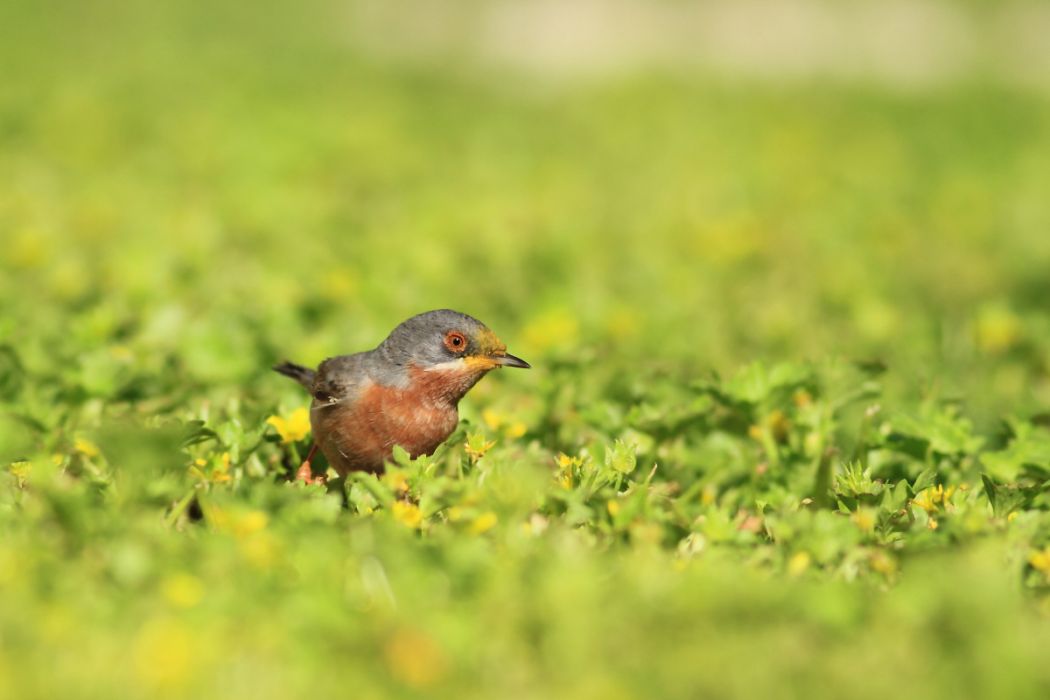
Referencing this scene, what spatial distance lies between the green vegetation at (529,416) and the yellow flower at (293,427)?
0.06m

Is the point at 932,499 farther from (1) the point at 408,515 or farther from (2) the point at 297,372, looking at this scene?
(2) the point at 297,372

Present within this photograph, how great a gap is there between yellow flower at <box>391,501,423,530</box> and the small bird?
0.64 metres

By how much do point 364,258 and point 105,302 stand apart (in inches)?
88.2

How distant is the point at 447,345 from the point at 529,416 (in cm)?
70

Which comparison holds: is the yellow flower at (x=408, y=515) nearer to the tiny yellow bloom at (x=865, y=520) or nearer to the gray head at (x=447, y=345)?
the gray head at (x=447, y=345)

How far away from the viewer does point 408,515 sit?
12.7 feet

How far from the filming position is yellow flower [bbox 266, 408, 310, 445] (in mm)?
4824

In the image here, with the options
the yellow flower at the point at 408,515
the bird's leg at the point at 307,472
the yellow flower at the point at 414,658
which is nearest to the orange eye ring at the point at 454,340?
the bird's leg at the point at 307,472

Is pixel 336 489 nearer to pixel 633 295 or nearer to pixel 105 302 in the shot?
pixel 105 302

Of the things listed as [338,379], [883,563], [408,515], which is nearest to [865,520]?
[883,563]

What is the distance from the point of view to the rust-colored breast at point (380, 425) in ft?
14.9

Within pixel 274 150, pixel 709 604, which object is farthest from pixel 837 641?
pixel 274 150

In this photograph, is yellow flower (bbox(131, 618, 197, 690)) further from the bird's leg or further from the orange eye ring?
the orange eye ring

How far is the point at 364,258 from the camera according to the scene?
27.7ft
